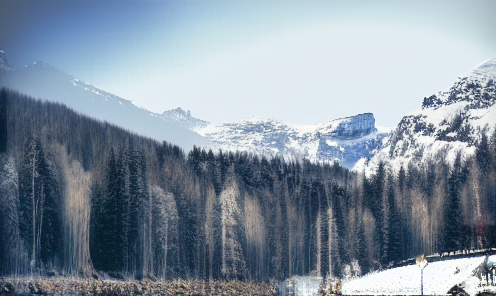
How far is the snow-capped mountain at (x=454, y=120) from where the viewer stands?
3118 inches

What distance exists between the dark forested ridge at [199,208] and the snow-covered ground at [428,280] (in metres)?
11.0

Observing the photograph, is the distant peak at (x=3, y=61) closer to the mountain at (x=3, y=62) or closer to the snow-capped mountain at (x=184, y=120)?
the mountain at (x=3, y=62)

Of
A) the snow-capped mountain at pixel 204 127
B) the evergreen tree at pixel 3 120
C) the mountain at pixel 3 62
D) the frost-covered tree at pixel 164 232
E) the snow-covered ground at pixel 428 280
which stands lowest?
the snow-covered ground at pixel 428 280

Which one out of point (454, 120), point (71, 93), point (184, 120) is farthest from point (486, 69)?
point (184, 120)

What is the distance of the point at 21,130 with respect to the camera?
5894 cm

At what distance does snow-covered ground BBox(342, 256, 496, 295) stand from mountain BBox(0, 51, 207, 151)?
32957mm

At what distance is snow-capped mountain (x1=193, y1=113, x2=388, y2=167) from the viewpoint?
157 metres

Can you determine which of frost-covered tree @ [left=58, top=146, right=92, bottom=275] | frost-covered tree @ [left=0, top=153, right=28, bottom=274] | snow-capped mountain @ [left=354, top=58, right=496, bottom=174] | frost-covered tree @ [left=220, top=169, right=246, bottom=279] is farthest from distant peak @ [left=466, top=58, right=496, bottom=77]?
frost-covered tree @ [left=0, top=153, right=28, bottom=274]

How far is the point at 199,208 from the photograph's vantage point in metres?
67.1

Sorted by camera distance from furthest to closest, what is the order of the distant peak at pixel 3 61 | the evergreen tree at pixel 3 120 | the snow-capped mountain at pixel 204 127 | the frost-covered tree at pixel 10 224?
the snow-capped mountain at pixel 204 127
the evergreen tree at pixel 3 120
the distant peak at pixel 3 61
the frost-covered tree at pixel 10 224

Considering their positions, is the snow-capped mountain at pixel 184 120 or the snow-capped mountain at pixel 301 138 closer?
the snow-capped mountain at pixel 184 120

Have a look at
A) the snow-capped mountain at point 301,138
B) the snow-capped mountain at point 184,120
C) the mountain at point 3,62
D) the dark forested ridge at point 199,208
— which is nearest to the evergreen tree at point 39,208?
the dark forested ridge at point 199,208

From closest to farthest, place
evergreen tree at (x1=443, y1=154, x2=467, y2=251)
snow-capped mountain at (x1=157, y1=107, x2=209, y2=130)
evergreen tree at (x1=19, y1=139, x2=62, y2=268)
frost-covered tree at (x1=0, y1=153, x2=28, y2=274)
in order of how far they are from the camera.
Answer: frost-covered tree at (x1=0, y1=153, x2=28, y2=274) → evergreen tree at (x1=19, y1=139, x2=62, y2=268) → evergreen tree at (x1=443, y1=154, x2=467, y2=251) → snow-capped mountain at (x1=157, y1=107, x2=209, y2=130)

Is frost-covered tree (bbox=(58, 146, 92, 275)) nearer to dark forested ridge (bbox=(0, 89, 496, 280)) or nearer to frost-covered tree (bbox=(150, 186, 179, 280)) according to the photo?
dark forested ridge (bbox=(0, 89, 496, 280))
